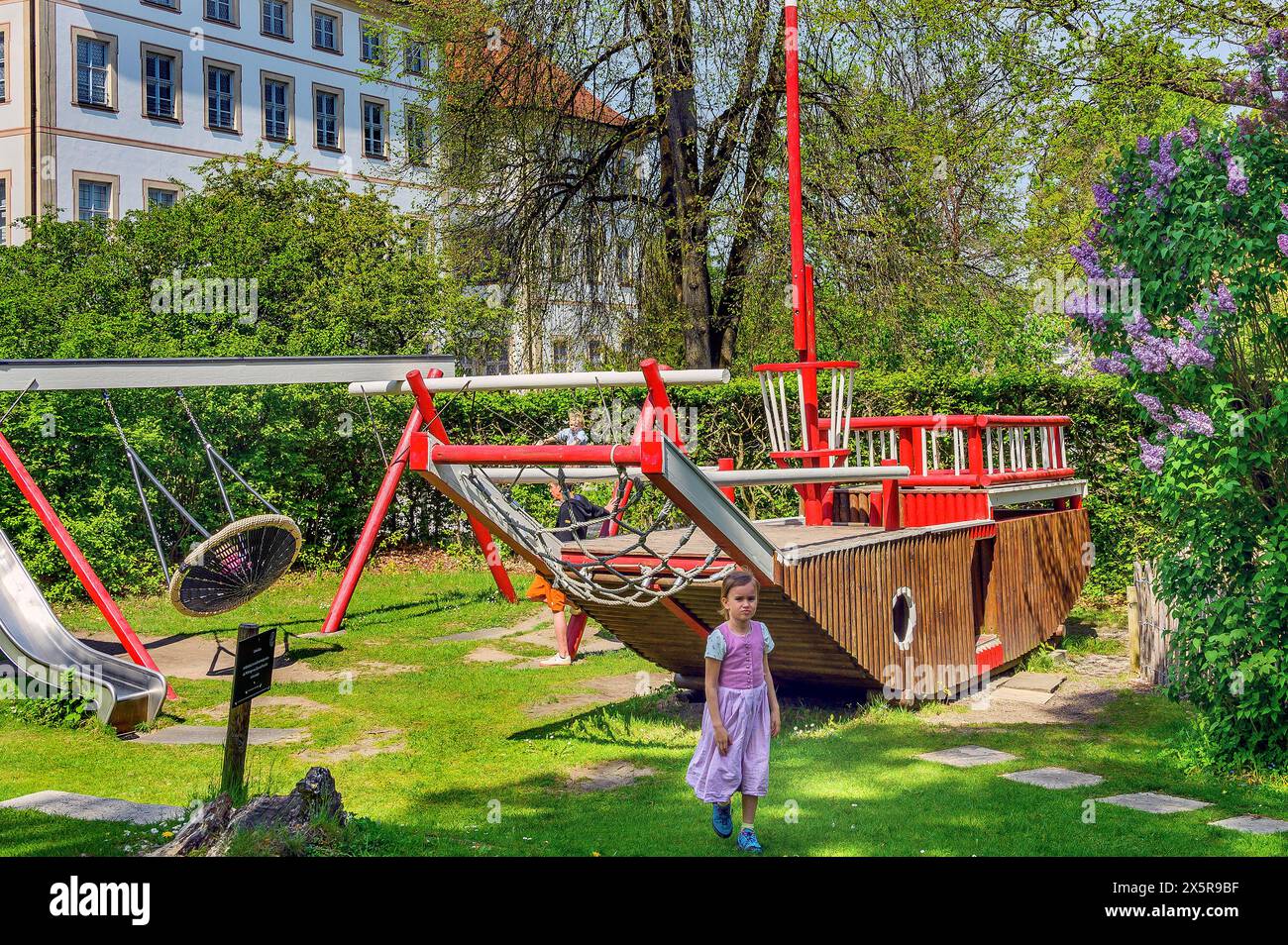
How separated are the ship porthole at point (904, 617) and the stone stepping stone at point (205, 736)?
4.72 metres

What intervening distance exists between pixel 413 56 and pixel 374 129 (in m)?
24.3

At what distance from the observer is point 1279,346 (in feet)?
25.8

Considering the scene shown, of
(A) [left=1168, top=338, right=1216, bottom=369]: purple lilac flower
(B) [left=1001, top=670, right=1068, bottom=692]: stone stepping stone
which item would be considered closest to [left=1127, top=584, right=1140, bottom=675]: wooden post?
(B) [left=1001, top=670, right=1068, bottom=692]: stone stepping stone

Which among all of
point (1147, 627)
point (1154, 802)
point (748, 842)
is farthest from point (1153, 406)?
point (1147, 627)

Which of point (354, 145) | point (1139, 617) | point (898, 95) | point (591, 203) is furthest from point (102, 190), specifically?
point (1139, 617)

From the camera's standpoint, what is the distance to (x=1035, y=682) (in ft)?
38.1

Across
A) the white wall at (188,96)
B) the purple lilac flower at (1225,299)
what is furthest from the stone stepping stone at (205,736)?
the white wall at (188,96)

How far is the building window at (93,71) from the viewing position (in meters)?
35.3

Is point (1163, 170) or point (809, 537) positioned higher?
point (1163, 170)

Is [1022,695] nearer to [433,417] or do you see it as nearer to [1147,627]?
[1147,627]

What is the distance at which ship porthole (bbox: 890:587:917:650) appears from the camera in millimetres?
10125

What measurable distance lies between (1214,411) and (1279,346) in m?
0.63

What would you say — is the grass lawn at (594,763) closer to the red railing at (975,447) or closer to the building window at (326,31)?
the red railing at (975,447)

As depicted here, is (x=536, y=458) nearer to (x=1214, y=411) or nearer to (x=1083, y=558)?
(x=1214, y=411)
